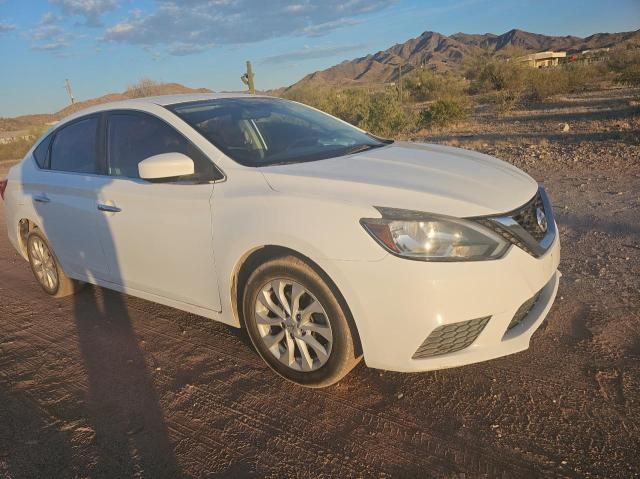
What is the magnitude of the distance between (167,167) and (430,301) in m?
1.74

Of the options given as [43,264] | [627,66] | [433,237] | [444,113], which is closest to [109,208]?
[43,264]

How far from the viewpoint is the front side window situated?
10.2ft

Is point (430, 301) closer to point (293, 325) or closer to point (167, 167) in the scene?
point (293, 325)

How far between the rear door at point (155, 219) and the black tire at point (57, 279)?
1.07 m

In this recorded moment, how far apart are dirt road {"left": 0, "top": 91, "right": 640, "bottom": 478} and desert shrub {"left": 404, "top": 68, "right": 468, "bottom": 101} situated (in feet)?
88.3

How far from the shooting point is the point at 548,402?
2.54 meters

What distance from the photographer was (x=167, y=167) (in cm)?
A: 291

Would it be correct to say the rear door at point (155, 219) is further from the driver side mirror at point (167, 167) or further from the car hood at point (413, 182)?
the car hood at point (413, 182)

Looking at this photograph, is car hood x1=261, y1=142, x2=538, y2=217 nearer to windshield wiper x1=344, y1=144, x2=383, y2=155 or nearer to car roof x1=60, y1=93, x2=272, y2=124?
windshield wiper x1=344, y1=144, x2=383, y2=155

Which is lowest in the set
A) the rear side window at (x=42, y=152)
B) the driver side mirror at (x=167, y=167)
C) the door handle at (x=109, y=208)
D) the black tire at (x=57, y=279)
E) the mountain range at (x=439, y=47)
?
the black tire at (x=57, y=279)

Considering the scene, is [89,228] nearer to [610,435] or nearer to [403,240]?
[403,240]

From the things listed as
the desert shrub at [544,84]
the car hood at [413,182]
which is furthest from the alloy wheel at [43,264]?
the desert shrub at [544,84]

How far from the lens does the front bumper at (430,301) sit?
7.59ft

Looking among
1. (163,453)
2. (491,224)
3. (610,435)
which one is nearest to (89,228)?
(163,453)
